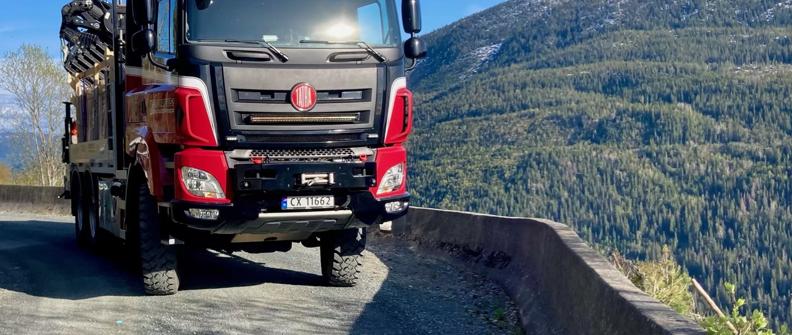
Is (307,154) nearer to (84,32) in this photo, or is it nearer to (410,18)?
(410,18)

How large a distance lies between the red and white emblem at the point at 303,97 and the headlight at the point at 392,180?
3.26ft

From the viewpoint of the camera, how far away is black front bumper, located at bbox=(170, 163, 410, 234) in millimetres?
7922

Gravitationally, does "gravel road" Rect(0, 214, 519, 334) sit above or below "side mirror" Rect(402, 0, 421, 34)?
below

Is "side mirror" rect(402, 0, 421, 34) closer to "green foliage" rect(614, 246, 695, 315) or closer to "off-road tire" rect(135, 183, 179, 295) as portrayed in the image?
"off-road tire" rect(135, 183, 179, 295)

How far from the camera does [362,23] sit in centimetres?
854

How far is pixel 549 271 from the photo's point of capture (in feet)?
25.3

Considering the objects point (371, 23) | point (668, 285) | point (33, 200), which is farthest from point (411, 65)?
point (33, 200)

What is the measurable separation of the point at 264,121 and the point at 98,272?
3.96 metres

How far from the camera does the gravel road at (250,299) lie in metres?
7.44

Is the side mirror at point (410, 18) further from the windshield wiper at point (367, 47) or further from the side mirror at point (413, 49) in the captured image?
the windshield wiper at point (367, 47)

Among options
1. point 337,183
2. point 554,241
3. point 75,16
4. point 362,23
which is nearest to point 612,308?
point 554,241

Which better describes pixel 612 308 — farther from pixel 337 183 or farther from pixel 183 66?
pixel 183 66

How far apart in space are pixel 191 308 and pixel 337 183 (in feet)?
5.47

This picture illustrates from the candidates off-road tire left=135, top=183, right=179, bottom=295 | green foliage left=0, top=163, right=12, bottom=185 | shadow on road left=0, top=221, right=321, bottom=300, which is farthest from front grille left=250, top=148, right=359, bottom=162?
green foliage left=0, top=163, right=12, bottom=185
